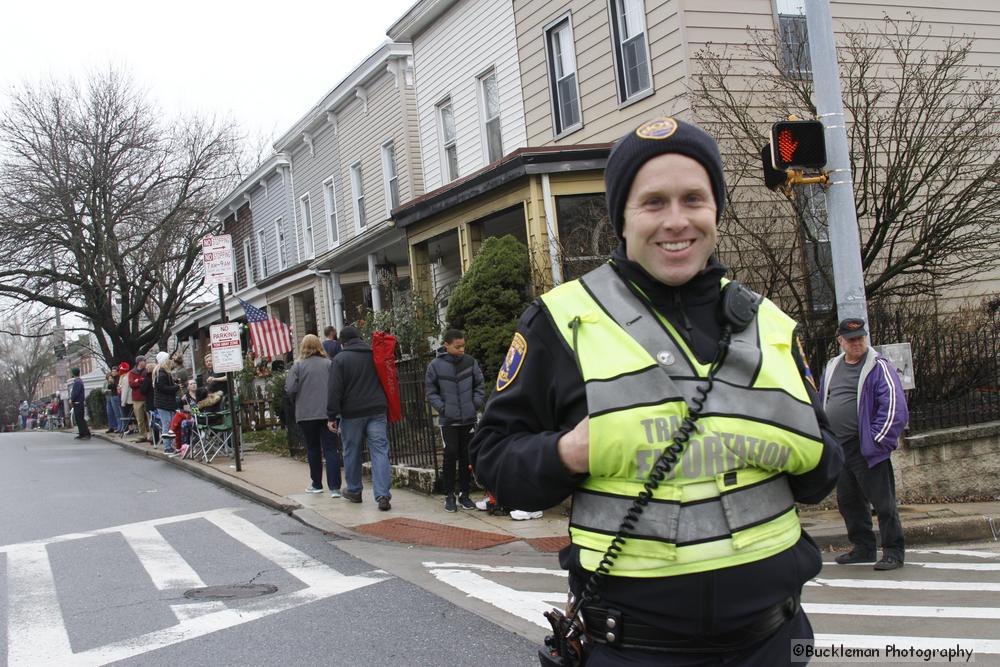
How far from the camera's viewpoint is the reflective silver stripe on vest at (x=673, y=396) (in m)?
1.97

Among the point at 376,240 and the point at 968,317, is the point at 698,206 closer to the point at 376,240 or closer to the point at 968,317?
the point at 968,317

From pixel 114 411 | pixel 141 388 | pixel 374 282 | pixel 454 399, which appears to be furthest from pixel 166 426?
pixel 454 399

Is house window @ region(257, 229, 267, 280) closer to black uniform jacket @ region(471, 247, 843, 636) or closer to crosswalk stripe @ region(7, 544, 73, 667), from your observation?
crosswalk stripe @ region(7, 544, 73, 667)

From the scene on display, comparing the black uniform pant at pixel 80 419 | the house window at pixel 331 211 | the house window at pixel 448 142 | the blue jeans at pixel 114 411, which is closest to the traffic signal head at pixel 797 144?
the house window at pixel 448 142

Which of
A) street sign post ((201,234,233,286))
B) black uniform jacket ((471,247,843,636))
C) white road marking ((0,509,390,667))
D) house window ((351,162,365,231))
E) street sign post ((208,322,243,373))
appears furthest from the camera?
house window ((351,162,365,231))

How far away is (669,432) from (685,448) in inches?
1.8

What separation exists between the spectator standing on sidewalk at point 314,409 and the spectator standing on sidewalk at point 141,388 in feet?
36.4

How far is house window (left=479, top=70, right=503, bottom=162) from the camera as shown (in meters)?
17.6

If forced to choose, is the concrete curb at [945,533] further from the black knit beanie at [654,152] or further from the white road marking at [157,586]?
the black knit beanie at [654,152]

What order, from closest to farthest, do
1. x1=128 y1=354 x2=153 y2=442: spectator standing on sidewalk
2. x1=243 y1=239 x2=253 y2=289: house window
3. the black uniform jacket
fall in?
the black uniform jacket, x1=128 y1=354 x2=153 y2=442: spectator standing on sidewalk, x1=243 y1=239 x2=253 y2=289: house window

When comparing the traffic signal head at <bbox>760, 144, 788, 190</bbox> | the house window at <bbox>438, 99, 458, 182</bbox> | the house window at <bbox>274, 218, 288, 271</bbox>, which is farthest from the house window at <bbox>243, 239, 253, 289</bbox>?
the traffic signal head at <bbox>760, 144, 788, 190</bbox>

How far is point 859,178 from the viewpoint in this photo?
42.1ft

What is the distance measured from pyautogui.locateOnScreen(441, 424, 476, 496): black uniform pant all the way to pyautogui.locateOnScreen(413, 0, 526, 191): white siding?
7611mm
